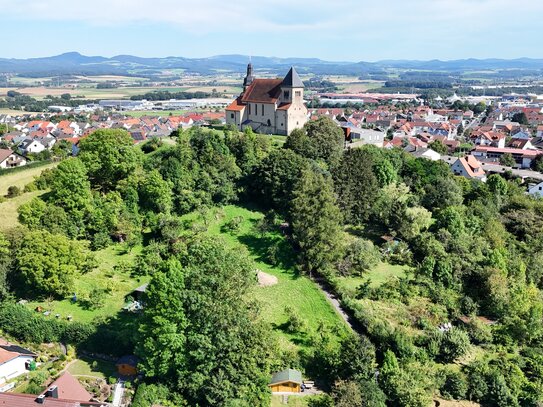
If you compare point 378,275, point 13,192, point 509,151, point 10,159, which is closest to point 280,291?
point 378,275

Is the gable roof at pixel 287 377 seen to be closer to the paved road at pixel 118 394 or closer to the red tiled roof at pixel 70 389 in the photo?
the paved road at pixel 118 394

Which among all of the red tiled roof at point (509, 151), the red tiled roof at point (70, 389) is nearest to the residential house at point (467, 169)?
the red tiled roof at point (509, 151)

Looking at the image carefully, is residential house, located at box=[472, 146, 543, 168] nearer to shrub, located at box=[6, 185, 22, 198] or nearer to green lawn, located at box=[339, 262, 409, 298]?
green lawn, located at box=[339, 262, 409, 298]

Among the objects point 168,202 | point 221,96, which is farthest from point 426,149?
point 221,96

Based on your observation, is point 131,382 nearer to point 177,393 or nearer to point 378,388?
point 177,393

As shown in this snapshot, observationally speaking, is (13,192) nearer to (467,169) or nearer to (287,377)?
(287,377)
